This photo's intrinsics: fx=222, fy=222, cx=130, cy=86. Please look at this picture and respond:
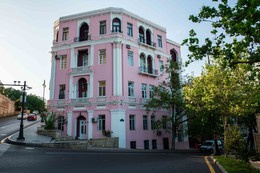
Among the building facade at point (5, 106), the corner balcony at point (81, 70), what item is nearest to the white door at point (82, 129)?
the corner balcony at point (81, 70)

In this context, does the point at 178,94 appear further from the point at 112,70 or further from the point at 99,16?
the point at 99,16

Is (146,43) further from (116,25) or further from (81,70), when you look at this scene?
(81,70)

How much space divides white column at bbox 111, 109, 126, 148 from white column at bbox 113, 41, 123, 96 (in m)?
2.17

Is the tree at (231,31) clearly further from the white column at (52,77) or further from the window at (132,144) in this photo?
the white column at (52,77)

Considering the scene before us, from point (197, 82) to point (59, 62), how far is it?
697 inches

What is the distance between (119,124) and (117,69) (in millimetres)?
6372

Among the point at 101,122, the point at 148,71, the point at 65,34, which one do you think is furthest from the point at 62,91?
the point at 148,71

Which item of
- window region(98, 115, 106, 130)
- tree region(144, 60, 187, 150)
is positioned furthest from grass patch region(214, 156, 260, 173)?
window region(98, 115, 106, 130)

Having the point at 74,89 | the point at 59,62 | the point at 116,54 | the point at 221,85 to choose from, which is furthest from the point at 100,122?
the point at 221,85

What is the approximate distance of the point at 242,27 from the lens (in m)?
7.18

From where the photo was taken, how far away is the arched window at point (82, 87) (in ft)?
90.3

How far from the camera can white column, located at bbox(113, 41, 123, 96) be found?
2552 cm

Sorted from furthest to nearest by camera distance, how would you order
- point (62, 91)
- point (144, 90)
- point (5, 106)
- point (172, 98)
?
point (5, 106) < point (144, 90) < point (62, 91) < point (172, 98)

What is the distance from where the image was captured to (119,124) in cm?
2461
